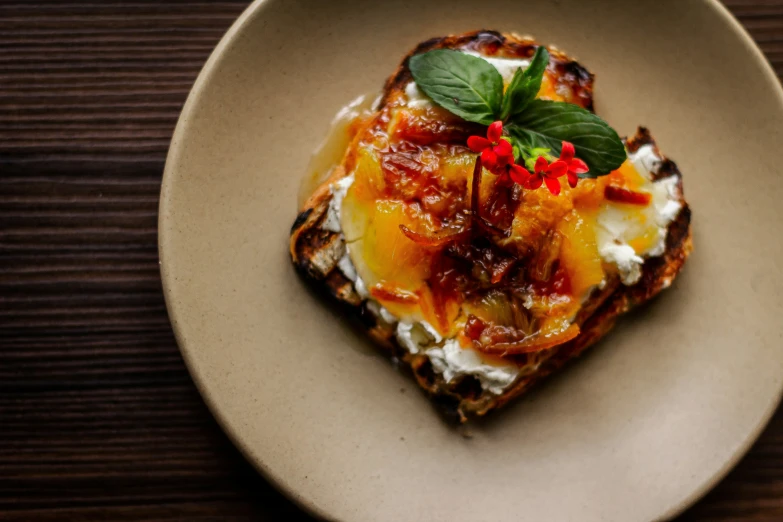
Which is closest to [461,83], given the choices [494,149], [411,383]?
[494,149]

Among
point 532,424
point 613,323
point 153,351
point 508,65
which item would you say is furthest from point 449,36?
point 153,351

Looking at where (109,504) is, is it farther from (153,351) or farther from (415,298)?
(415,298)

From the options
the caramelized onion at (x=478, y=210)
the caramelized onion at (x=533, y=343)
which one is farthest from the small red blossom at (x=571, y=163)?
the caramelized onion at (x=533, y=343)

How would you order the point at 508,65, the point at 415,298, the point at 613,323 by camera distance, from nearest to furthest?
the point at 415,298 < the point at 508,65 < the point at 613,323

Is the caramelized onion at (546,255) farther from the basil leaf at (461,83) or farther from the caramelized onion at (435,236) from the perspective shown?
the basil leaf at (461,83)

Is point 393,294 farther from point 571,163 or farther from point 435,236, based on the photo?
point 571,163
